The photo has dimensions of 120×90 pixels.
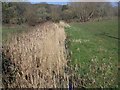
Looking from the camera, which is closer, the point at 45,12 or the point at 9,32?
the point at 9,32

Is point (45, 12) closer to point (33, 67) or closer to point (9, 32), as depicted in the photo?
point (9, 32)

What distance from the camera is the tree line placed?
18.1 meters

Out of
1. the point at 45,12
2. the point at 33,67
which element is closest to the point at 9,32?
the point at 33,67

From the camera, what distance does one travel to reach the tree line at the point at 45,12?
18.1 meters

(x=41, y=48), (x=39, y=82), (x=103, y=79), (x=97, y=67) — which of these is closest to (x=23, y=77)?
(x=39, y=82)

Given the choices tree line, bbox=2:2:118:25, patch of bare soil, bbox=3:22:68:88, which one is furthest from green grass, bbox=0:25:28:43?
patch of bare soil, bbox=3:22:68:88

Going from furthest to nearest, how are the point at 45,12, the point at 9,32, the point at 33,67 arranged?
the point at 45,12 < the point at 9,32 < the point at 33,67

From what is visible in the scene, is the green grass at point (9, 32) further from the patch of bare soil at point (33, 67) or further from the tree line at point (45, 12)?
the patch of bare soil at point (33, 67)

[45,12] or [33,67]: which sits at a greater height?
[45,12]

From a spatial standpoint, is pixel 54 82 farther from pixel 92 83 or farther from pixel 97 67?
pixel 97 67

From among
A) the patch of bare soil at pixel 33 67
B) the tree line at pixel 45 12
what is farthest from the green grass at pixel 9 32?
the patch of bare soil at pixel 33 67

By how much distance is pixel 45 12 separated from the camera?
21094 mm

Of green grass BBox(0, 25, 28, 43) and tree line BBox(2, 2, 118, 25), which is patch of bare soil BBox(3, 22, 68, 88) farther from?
tree line BBox(2, 2, 118, 25)

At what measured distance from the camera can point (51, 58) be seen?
5.80 m
